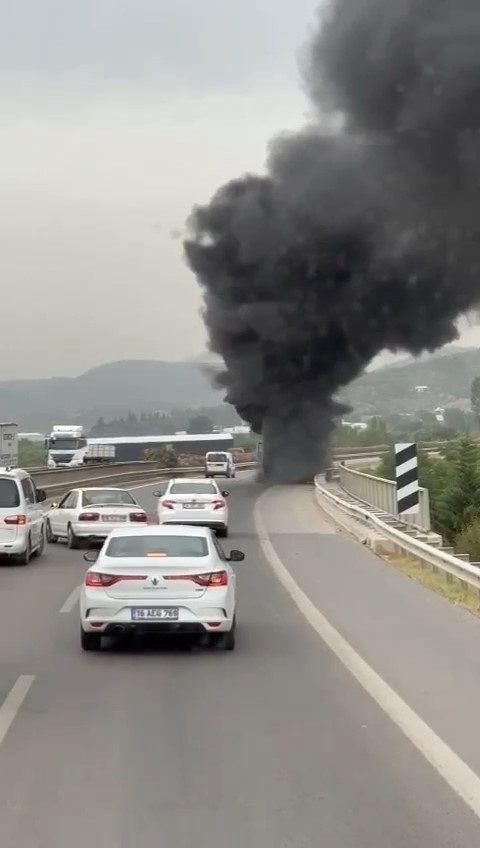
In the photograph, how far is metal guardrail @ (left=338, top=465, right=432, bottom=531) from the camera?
82.3 feet

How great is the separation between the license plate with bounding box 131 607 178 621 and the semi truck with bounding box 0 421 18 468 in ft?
95.8

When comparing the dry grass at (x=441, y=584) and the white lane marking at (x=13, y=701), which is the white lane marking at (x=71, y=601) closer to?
the white lane marking at (x=13, y=701)

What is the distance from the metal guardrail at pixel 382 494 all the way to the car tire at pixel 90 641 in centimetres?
1387

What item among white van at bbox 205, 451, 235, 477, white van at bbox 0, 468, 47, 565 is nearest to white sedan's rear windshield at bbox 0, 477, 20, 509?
white van at bbox 0, 468, 47, 565

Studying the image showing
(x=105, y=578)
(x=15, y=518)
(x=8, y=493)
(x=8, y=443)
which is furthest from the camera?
(x=8, y=443)

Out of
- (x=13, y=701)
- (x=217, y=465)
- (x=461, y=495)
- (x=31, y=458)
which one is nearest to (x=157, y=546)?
(x=13, y=701)

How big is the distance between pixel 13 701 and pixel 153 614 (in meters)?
2.41

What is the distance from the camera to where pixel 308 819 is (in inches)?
226

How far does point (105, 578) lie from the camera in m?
11.1

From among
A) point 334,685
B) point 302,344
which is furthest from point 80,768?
point 302,344

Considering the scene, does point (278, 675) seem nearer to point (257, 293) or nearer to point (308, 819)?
point (308, 819)

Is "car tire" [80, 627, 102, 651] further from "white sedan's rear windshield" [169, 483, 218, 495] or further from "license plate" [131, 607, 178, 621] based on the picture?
"white sedan's rear windshield" [169, 483, 218, 495]

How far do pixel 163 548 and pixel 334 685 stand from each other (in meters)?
2.81

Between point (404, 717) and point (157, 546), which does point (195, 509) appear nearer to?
point (157, 546)
